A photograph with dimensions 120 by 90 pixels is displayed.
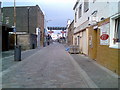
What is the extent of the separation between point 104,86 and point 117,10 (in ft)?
13.2

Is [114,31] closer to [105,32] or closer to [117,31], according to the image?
[117,31]

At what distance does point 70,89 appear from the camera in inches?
244

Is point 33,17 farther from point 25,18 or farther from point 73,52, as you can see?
point 73,52

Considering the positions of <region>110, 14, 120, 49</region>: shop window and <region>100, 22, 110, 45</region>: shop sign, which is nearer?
<region>110, 14, 120, 49</region>: shop window

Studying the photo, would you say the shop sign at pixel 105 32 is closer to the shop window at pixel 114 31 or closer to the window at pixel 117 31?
the shop window at pixel 114 31

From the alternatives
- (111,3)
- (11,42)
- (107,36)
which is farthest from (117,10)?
(11,42)

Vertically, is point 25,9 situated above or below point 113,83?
above

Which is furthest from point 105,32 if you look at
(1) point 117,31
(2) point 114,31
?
(1) point 117,31

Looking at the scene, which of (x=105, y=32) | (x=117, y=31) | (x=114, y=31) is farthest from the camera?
(x=105, y=32)

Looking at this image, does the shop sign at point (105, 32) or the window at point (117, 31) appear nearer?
the window at point (117, 31)

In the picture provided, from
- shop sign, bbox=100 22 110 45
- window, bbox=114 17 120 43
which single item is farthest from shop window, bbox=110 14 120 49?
shop sign, bbox=100 22 110 45

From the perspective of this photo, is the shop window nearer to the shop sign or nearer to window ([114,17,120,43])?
window ([114,17,120,43])

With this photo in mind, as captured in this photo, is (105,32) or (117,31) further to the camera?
(105,32)

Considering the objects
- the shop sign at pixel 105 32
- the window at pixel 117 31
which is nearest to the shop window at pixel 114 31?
the window at pixel 117 31
